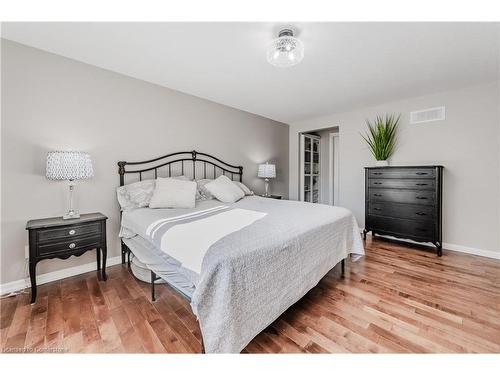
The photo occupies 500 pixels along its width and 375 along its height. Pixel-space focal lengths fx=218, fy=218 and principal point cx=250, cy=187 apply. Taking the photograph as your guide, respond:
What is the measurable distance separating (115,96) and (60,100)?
52cm

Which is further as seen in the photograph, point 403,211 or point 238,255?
point 403,211

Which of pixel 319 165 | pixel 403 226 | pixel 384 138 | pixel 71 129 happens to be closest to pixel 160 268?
Result: pixel 71 129

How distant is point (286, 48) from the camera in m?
1.79

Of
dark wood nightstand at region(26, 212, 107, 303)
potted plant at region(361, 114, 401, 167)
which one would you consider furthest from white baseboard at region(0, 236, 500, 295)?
potted plant at region(361, 114, 401, 167)

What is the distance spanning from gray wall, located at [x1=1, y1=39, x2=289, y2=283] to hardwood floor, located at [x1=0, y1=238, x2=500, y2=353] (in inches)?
28.1

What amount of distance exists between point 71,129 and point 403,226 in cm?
434

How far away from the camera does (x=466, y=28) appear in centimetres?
173

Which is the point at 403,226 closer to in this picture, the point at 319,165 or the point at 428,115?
the point at 428,115

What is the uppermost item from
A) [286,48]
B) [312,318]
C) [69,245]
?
[286,48]

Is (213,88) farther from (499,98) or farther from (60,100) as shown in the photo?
(499,98)

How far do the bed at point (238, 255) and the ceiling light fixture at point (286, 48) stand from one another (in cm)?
137

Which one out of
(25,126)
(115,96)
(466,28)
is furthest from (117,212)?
(466,28)

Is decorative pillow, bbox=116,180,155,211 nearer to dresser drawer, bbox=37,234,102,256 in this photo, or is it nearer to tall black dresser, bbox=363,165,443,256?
dresser drawer, bbox=37,234,102,256

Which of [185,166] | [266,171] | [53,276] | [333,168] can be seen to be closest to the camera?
[53,276]
